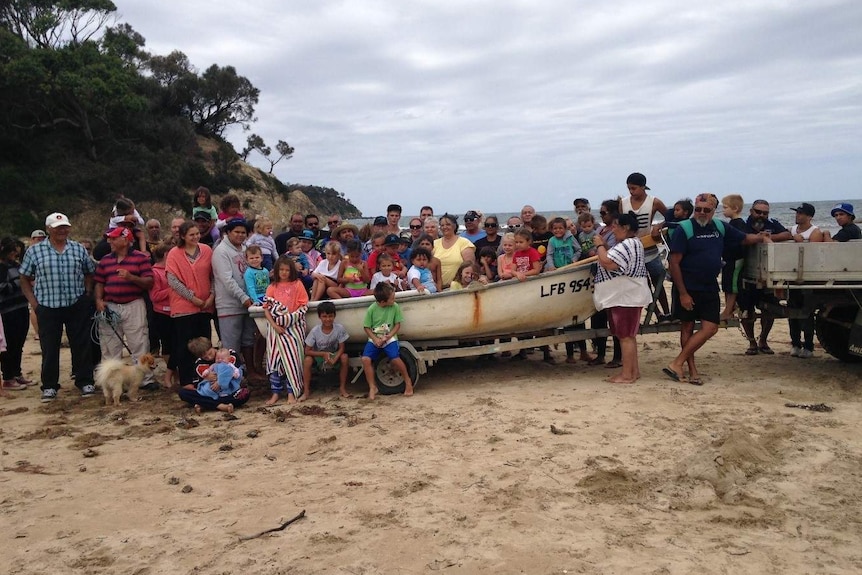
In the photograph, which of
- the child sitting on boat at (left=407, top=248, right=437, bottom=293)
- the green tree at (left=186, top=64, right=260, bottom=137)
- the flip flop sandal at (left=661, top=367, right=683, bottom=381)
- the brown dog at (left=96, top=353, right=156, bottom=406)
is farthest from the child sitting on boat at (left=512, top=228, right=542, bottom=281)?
the green tree at (left=186, top=64, right=260, bottom=137)

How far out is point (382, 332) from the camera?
600 centimetres

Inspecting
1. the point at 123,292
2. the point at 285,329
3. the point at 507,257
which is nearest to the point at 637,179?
the point at 507,257

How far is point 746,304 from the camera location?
23.0ft

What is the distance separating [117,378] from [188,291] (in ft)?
3.28

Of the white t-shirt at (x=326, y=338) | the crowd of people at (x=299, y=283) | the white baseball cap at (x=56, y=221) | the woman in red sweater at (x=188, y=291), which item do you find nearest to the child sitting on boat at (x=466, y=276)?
the crowd of people at (x=299, y=283)

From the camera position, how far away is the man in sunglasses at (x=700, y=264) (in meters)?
5.99

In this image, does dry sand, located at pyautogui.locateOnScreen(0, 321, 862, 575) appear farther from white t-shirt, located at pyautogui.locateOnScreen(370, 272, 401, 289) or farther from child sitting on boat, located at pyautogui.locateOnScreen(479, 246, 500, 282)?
child sitting on boat, located at pyautogui.locateOnScreen(479, 246, 500, 282)

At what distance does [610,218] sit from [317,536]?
14.5ft

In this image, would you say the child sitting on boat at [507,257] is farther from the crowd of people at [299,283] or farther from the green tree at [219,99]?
the green tree at [219,99]

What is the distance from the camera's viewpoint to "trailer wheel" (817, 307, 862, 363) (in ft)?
20.7

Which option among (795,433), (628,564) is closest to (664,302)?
(795,433)

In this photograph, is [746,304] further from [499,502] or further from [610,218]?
[499,502]

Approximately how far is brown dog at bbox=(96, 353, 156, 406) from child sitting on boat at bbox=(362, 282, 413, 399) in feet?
7.07

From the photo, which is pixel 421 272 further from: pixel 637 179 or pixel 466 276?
pixel 637 179
